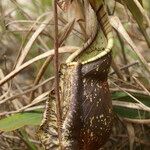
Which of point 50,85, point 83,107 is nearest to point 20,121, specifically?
point 83,107

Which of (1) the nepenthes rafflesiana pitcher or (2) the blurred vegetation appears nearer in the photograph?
(1) the nepenthes rafflesiana pitcher

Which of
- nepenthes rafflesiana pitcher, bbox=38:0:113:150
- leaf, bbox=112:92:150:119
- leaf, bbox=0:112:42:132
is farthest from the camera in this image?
leaf, bbox=112:92:150:119

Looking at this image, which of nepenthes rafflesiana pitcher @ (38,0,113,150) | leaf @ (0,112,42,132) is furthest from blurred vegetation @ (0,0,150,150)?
nepenthes rafflesiana pitcher @ (38,0,113,150)

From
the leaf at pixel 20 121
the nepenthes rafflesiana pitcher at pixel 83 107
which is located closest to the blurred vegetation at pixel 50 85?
the leaf at pixel 20 121

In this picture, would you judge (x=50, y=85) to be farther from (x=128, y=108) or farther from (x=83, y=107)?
(x=83, y=107)

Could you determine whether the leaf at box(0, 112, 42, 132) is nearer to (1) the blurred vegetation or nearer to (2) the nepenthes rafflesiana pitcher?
(1) the blurred vegetation

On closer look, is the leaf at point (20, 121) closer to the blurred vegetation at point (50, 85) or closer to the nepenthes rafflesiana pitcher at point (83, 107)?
the blurred vegetation at point (50, 85)
